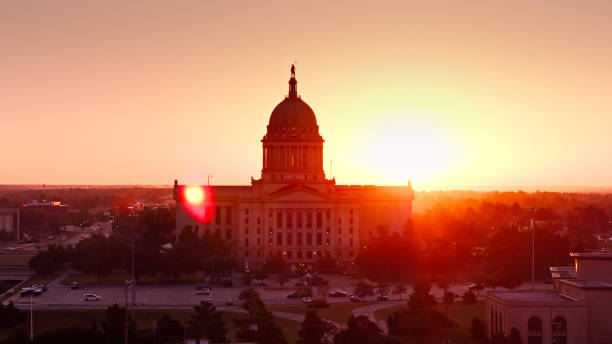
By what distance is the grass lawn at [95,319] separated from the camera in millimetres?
77688

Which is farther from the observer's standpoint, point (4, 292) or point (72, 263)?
point (72, 263)

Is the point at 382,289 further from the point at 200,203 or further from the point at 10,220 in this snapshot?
the point at 10,220

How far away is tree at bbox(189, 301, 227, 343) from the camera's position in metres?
68.6

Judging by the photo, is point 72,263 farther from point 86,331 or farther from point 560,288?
point 560,288

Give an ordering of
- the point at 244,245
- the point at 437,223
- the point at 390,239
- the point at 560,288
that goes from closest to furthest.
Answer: the point at 560,288 < the point at 390,239 < the point at 244,245 < the point at 437,223

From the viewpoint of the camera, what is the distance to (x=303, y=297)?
93750 mm

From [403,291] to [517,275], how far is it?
10.6 meters

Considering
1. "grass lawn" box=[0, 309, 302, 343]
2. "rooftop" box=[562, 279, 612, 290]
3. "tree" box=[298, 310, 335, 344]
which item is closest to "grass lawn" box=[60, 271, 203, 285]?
"grass lawn" box=[0, 309, 302, 343]

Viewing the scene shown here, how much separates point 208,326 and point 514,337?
67.3 ft

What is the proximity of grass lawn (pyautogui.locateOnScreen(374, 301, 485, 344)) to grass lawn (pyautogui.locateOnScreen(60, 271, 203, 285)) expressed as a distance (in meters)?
27.4

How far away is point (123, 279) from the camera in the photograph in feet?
356

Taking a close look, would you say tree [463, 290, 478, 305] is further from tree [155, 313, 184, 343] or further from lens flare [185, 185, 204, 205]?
lens flare [185, 185, 204, 205]

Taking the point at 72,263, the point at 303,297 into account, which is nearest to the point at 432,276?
the point at 303,297

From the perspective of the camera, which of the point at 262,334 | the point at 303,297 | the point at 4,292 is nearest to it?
the point at 262,334
